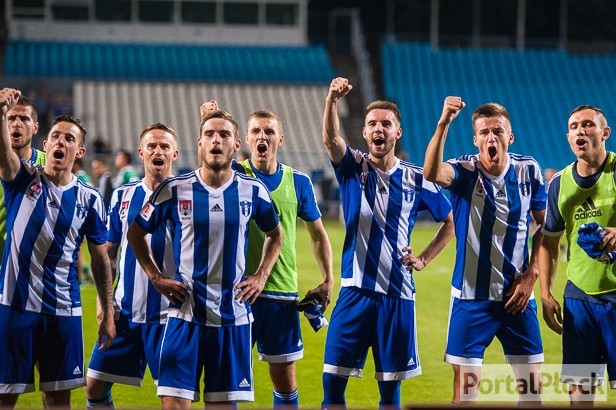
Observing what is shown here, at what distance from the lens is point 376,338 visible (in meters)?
6.95

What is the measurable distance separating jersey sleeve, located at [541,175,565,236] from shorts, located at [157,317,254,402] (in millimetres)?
2315

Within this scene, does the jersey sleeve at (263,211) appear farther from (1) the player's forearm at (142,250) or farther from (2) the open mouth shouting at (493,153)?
(2) the open mouth shouting at (493,153)

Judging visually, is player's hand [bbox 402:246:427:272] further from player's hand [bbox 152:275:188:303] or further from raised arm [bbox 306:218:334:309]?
player's hand [bbox 152:275:188:303]

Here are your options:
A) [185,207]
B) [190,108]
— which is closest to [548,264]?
[185,207]

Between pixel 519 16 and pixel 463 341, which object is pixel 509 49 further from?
pixel 463 341

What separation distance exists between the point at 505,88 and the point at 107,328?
103 feet

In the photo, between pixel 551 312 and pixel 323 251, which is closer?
pixel 551 312

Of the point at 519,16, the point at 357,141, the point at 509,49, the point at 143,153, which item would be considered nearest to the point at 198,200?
the point at 143,153

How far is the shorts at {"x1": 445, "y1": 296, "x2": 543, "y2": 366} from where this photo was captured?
6918 millimetres

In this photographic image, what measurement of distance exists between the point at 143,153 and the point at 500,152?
8.49 feet

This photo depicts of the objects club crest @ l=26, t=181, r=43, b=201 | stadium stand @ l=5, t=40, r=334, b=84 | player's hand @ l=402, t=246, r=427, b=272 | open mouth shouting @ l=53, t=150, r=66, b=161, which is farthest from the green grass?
stadium stand @ l=5, t=40, r=334, b=84

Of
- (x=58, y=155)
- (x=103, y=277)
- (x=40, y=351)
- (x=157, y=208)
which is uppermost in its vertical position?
(x=58, y=155)

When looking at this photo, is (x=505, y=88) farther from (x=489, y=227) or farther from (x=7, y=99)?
(x=7, y=99)

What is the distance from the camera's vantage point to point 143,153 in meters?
7.13
